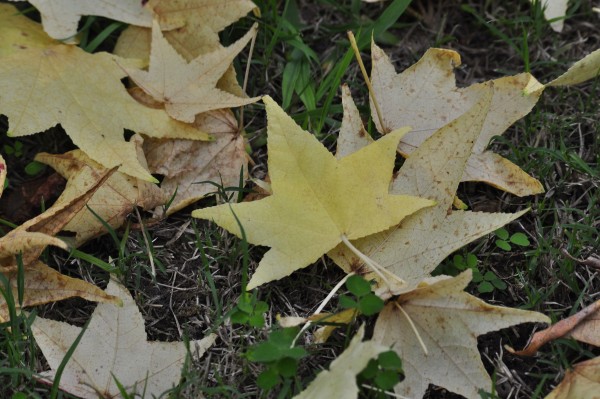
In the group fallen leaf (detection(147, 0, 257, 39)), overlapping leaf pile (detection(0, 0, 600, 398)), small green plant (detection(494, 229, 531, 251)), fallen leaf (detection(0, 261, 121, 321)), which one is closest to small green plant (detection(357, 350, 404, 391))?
overlapping leaf pile (detection(0, 0, 600, 398))

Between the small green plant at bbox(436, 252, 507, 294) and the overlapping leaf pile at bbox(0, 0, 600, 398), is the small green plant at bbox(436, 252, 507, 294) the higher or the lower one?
the lower one

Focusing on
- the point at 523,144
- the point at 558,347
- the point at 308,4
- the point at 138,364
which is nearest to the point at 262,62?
the point at 308,4

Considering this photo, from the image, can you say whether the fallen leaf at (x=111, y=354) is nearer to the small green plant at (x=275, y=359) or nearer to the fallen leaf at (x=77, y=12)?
the small green plant at (x=275, y=359)

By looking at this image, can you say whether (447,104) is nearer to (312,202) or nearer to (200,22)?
(312,202)

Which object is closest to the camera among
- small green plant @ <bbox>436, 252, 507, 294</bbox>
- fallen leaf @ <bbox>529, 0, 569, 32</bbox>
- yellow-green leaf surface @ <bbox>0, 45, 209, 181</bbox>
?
small green plant @ <bbox>436, 252, 507, 294</bbox>

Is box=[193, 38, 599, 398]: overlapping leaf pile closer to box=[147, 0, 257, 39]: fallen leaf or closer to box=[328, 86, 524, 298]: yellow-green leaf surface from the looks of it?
box=[328, 86, 524, 298]: yellow-green leaf surface

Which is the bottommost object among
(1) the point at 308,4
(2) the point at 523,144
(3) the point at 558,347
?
(3) the point at 558,347

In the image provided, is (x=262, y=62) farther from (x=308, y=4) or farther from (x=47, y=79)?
(x=47, y=79)
